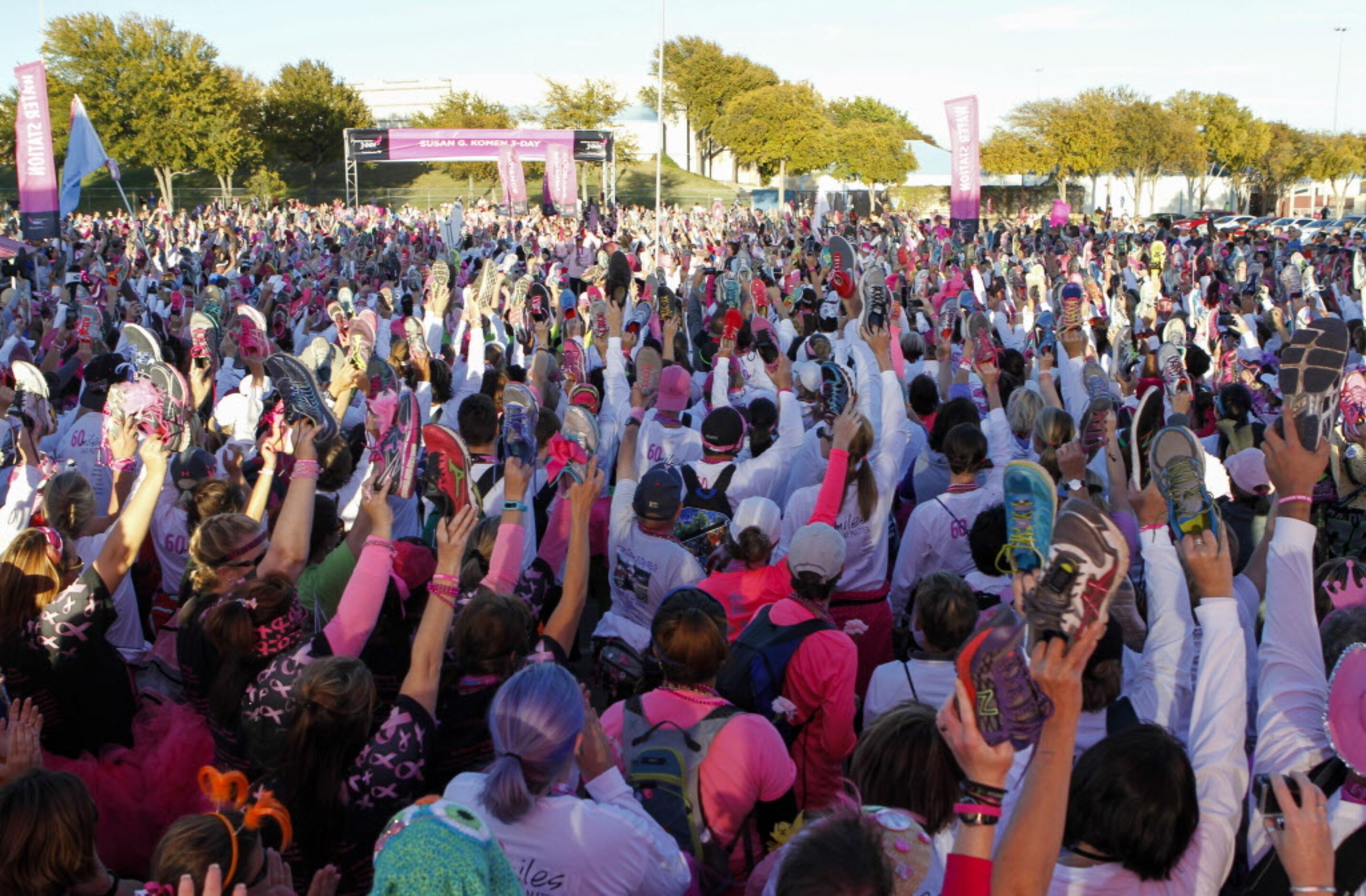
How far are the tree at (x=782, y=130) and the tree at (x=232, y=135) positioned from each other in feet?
79.8

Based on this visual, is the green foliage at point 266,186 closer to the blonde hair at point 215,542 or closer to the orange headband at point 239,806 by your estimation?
the blonde hair at point 215,542

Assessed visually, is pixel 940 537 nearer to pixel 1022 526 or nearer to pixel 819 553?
pixel 819 553

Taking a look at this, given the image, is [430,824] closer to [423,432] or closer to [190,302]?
[423,432]

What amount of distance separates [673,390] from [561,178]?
22.4 metres

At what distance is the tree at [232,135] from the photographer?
53531 mm

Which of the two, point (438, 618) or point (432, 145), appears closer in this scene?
point (438, 618)

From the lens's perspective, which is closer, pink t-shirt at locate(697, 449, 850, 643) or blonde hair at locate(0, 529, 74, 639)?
blonde hair at locate(0, 529, 74, 639)

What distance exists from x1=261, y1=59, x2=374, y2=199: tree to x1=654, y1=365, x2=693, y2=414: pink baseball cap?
58.6 metres

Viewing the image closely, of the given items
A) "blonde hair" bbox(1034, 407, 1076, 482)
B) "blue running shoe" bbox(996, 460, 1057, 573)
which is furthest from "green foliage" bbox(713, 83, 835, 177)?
"blue running shoe" bbox(996, 460, 1057, 573)

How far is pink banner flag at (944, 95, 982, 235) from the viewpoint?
62.4 ft

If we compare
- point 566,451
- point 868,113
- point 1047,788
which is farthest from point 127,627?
point 868,113

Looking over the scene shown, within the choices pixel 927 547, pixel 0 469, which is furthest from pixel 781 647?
pixel 0 469

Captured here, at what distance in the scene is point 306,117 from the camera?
203 ft

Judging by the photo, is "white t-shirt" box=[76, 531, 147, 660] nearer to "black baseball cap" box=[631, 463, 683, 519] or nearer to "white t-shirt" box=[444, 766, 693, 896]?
"black baseball cap" box=[631, 463, 683, 519]
